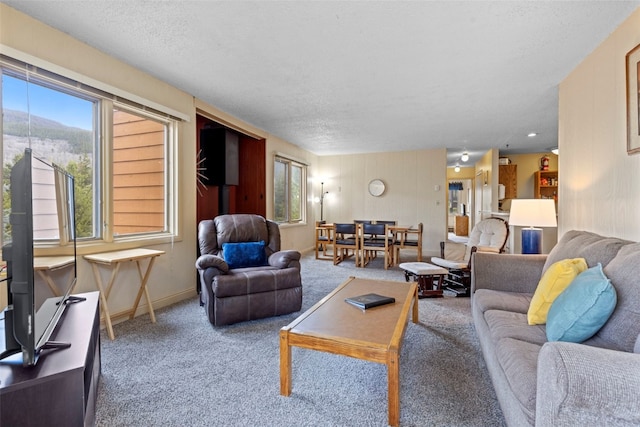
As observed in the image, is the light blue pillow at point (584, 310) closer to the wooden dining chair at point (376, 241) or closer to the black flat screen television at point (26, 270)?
the black flat screen television at point (26, 270)

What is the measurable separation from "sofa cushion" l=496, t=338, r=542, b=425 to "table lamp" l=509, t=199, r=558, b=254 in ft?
6.04

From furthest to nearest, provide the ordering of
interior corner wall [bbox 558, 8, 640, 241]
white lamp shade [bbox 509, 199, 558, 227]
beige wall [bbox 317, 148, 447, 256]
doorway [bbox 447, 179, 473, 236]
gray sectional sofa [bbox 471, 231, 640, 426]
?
doorway [bbox 447, 179, 473, 236] < beige wall [bbox 317, 148, 447, 256] < white lamp shade [bbox 509, 199, 558, 227] < interior corner wall [bbox 558, 8, 640, 241] < gray sectional sofa [bbox 471, 231, 640, 426]

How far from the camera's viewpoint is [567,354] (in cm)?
91

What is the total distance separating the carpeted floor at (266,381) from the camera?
1483 millimetres

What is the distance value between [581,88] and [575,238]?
4.80 feet

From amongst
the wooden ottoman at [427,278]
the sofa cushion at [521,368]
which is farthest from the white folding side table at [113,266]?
the wooden ottoman at [427,278]

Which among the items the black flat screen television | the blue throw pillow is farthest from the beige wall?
the black flat screen television

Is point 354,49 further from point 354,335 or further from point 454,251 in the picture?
point 454,251

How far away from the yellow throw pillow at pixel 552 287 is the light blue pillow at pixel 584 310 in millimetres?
217

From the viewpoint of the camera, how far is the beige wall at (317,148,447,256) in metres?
6.55

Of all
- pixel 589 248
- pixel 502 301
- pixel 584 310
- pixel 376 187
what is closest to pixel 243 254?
pixel 502 301

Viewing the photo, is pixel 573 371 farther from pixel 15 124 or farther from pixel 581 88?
pixel 15 124

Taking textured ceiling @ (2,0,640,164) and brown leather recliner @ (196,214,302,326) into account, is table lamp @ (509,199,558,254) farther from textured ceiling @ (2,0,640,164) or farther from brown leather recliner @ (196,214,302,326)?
brown leather recliner @ (196,214,302,326)

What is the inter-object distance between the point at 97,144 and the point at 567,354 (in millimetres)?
3309
